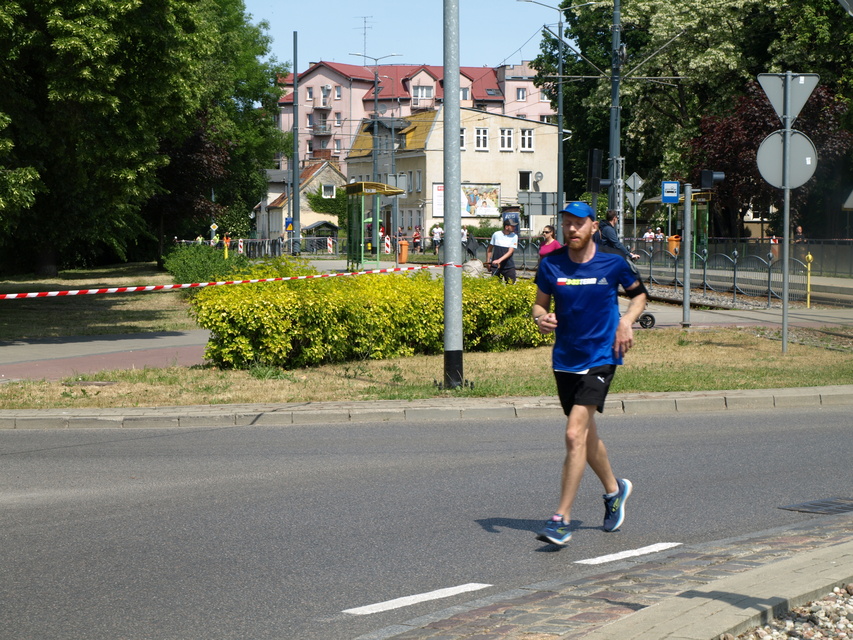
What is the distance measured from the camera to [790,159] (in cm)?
1484

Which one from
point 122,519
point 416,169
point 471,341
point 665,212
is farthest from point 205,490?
point 416,169

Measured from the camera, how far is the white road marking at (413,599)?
5.09m

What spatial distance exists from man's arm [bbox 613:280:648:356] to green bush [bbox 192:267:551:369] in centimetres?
750

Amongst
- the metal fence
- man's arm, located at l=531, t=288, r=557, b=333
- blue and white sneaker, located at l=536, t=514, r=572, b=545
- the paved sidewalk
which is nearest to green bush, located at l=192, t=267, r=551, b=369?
the paved sidewalk

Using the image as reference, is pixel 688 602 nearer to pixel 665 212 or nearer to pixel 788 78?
pixel 788 78

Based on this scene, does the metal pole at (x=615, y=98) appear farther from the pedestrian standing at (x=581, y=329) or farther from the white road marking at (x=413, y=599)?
the white road marking at (x=413, y=599)

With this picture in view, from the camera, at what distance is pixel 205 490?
7.82 meters

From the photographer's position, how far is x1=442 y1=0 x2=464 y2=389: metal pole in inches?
461

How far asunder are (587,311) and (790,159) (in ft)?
31.2

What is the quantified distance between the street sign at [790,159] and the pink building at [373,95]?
381ft

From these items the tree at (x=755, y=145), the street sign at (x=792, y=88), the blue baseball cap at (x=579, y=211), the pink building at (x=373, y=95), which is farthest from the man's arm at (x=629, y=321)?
the pink building at (x=373, y=95)

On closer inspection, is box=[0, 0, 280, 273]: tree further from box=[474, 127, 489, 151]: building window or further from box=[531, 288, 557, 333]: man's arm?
box=[474, 127, 489, 151]: building window

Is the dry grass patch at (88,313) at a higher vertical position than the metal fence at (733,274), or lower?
lower

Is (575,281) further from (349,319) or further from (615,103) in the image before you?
(615,103)
